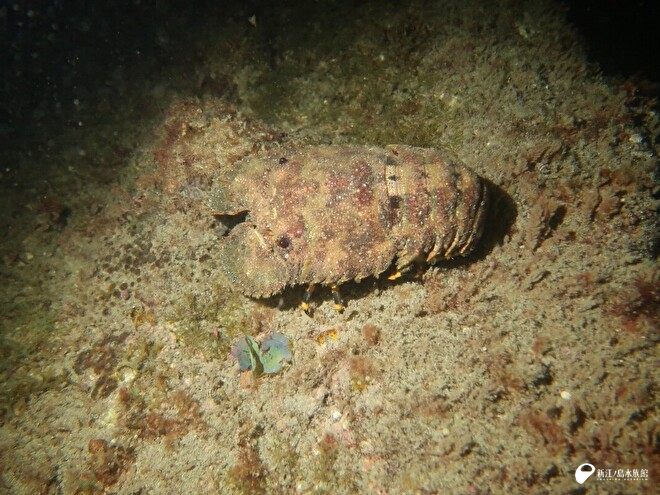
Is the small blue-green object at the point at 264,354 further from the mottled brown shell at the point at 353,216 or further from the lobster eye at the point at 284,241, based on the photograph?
the lobster eye at the point at 284,241

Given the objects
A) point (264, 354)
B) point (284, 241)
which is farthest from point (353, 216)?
point (264, 354)

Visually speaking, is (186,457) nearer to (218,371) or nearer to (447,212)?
(218,371)

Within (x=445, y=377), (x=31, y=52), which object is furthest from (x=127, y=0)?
(x=445, y=377)

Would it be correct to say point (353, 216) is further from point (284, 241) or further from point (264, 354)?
point (264, 354)

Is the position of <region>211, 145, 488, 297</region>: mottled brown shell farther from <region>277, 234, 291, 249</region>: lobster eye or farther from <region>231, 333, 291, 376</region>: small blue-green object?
<region>231, 333, 291, 376</region>: small blue-green object

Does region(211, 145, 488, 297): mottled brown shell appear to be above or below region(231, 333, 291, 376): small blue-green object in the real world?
above

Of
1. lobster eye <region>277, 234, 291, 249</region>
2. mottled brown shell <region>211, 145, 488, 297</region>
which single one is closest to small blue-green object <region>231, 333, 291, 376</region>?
mottled brown shell <region>211, 145, 488, 297</region>

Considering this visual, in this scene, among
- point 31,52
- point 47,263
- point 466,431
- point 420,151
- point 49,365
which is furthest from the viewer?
point 31,52
